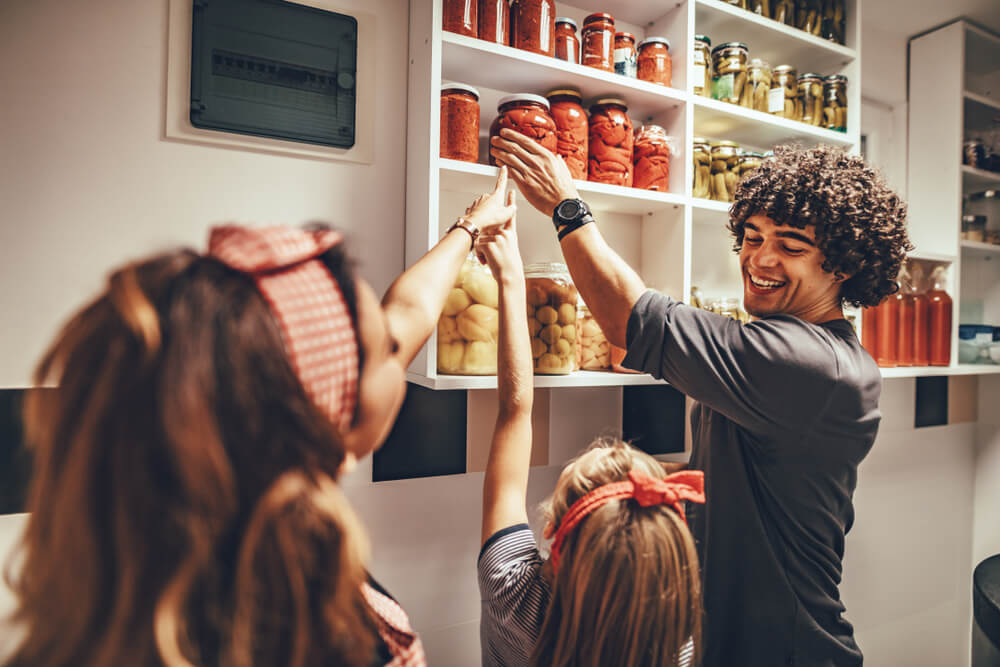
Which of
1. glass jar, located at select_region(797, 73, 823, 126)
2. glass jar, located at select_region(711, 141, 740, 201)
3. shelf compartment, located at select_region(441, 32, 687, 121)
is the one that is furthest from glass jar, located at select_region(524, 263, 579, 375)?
glass jar, located at select_region(797, 73, 823, 126)

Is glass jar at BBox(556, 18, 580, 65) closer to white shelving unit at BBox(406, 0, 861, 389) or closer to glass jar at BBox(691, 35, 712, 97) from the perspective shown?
white shelving unit at BBox(406, 0, 861, 389)

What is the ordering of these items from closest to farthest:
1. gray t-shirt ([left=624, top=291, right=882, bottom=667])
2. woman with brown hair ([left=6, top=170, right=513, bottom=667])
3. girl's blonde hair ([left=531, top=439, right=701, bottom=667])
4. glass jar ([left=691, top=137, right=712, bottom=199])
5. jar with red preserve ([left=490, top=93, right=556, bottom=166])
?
woman with brown hair ([left=6, top=170, right=513, bottom=667]) < girl's blonde hair ([left=531, top=439, right=701, bottom=667]) < gray t-shirt ([left=624, top=291, right=882, bottom=667]) < jar with red preserve ([left=490, top=93, right=556, bottom=166]) < glass jar ([left=691, top=137, right=712, bottom=199])

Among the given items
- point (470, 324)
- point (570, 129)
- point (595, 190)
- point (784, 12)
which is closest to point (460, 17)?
point (570, 129)

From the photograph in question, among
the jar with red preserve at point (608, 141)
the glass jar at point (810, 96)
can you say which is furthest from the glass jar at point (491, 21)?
the glass jar at point (810, 96)

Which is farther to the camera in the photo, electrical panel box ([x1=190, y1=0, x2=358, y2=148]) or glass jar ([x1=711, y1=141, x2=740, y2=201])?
glass jar ([x1=711, y1=141, x2=740, y2=201])

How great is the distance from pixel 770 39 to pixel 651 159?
1.79 ft

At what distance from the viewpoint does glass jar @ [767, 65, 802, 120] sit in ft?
4.41

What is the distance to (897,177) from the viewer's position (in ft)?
6.29

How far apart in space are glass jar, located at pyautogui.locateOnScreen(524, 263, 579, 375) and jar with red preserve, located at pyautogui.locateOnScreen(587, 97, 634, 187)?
0.23 m

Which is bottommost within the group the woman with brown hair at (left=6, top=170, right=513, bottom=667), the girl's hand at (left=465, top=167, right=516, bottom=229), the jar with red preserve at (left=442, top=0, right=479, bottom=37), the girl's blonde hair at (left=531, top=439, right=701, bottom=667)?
the girl's blonde hair at (left=531, top=439, right=701, bottom=667)

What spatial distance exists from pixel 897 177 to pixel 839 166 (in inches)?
44.5

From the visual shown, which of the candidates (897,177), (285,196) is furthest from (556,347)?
(897,177)

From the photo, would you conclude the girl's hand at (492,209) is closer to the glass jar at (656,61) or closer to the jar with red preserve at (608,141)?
the jar with red preserve at (608,141)

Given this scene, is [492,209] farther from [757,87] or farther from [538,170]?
[757,87]
